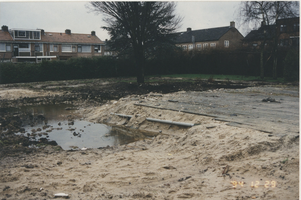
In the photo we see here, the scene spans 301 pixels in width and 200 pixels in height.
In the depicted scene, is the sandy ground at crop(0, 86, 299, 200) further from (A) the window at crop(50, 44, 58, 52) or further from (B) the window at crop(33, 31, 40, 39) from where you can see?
(B) the window at crop(33, 31, 40, 39)

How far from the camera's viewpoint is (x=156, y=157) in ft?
18.2

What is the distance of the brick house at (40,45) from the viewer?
44.4 metres

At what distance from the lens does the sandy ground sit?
12.2 ft

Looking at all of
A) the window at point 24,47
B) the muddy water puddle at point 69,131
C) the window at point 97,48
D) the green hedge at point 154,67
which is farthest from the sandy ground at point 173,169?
the window at point 97,48

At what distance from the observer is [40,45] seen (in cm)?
4672

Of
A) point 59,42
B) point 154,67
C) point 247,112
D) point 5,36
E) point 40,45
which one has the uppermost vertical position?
point 5,36

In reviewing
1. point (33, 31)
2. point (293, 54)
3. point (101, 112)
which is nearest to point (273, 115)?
point (101, 112)

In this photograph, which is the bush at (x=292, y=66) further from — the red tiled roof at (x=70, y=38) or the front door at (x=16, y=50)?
the front door at (x=16, y=50)

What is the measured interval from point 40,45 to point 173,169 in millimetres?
47931

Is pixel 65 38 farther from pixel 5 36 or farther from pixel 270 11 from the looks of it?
pixel 270 11

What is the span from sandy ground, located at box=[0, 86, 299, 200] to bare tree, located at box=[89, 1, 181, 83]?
1612 cm

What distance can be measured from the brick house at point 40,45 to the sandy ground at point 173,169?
142 feet

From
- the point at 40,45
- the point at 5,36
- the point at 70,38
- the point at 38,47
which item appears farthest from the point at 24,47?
the point at 70,38
